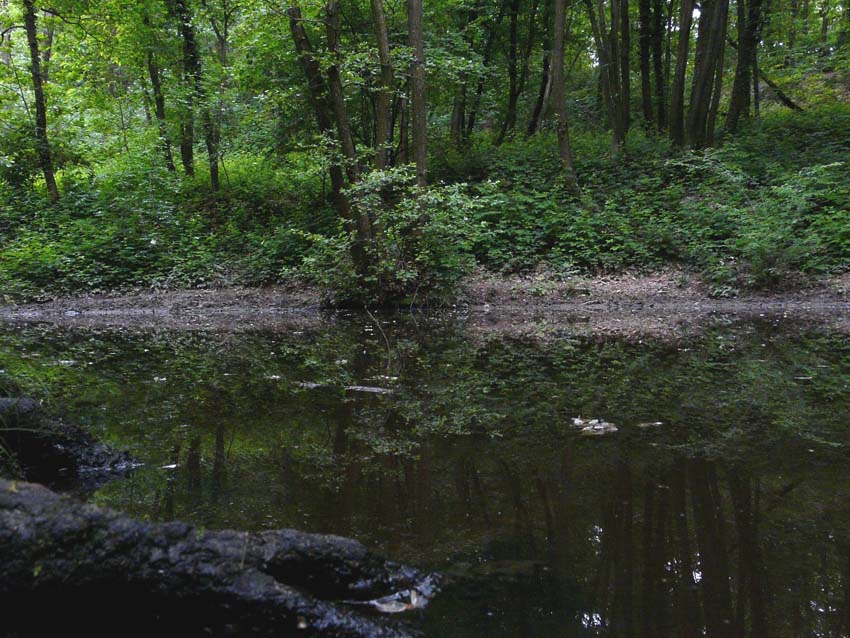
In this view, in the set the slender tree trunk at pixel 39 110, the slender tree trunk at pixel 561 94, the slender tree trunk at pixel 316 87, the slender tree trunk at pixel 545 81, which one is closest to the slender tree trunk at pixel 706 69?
the slender tree trunk at pixel 561 94

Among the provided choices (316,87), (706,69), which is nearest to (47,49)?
(316,87)

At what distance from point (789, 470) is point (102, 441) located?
461cm

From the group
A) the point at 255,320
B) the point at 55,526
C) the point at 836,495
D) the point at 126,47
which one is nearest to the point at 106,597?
the point at 55,526

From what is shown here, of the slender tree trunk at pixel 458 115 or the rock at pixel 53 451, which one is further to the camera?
the slender tree trunk at pixel 458 115

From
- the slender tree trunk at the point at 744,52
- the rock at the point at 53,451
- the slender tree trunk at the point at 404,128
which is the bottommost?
the rock at the point at 53,451

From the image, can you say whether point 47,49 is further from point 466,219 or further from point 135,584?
point 135,584

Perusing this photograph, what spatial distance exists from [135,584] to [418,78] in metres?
12.8

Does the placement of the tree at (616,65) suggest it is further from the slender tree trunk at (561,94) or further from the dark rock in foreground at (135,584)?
the dark rock in foreground at (135,584)

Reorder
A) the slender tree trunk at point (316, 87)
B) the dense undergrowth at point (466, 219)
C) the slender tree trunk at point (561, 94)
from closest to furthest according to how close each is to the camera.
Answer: the dense undergrowth at point (466, 219) → the slender tree trunk at point (316, 87) → the slender tree trunk at point (561, 94)

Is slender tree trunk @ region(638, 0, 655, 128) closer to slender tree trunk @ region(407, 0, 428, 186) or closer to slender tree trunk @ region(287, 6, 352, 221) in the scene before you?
slender tree trunk @ region(407, 0, 428, 186)

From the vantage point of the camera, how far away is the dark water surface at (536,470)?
8.56 ft

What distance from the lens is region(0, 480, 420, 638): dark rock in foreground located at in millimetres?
2213

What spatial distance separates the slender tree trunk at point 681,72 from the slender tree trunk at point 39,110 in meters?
17.8

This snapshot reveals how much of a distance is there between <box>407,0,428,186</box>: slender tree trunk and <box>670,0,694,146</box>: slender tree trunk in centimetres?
863
